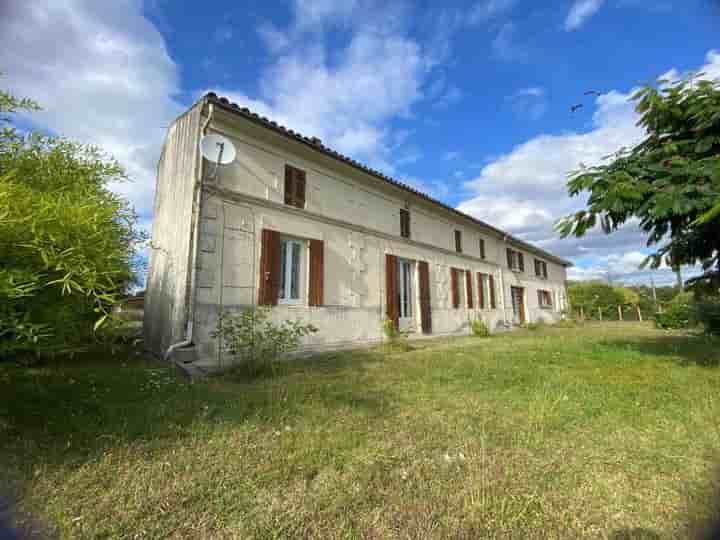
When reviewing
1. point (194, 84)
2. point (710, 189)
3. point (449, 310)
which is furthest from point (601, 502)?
point (449, 310)

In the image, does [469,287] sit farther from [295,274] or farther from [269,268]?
[269,268]

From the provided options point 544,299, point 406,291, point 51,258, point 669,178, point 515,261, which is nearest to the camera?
point 51,258

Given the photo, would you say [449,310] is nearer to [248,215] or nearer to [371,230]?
[371,230]

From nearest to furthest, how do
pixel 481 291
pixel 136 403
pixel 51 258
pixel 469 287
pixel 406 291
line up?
pixel 51 258
pixel 136 403
pixel 406 291
pixel 469 287
pixel 481 291

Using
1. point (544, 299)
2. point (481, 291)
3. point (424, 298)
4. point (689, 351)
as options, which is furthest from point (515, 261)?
point (689, 351)

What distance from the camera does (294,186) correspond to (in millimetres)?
7250

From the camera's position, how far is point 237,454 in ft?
7.49

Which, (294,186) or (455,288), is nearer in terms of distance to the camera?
(294,186)

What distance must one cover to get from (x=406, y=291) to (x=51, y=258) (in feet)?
28.4

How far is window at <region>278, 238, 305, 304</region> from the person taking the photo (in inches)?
267

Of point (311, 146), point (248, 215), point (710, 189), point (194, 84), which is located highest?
point (194, 84)

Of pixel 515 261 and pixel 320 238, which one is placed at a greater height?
pixel 515 261

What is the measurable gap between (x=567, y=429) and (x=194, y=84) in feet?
26.8

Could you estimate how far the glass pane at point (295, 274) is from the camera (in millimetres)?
6918
